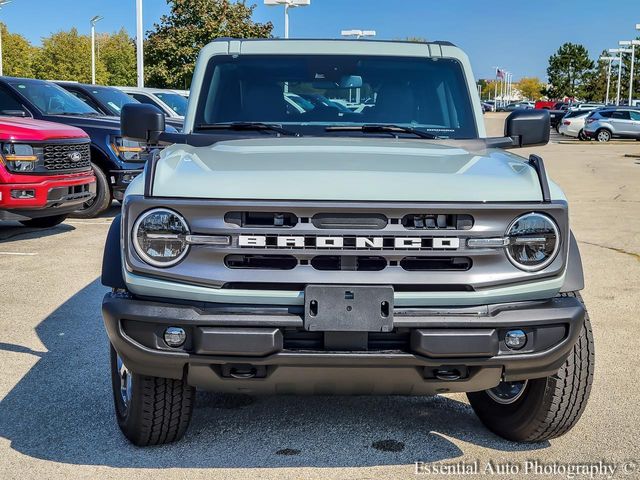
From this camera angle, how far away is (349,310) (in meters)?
3.09

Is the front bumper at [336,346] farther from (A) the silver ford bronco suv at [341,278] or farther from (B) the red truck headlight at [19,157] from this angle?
(B) the red truck headlight at [19,157]

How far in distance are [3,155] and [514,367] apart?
23.9 ft

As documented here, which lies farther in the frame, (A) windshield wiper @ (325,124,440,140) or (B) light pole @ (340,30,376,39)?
(B) light pole @ (340,30,376,39)

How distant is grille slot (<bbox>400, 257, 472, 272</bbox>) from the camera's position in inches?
127

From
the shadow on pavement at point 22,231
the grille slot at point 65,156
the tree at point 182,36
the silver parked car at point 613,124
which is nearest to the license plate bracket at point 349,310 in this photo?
the grille slot at point 65,156

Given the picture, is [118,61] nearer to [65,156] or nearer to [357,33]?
[357,33]

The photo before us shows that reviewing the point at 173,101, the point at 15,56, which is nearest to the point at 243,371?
the point at 173,101

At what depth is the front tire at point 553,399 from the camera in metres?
3.65

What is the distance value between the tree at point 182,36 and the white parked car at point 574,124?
16766 mm

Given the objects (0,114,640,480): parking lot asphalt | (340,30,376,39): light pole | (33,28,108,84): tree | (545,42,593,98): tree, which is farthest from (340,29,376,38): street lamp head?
(545,42,593,98): tree

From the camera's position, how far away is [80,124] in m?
11.9

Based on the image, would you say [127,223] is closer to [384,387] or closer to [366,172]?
[366,172]

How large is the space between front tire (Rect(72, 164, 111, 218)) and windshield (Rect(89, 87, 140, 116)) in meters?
2.20

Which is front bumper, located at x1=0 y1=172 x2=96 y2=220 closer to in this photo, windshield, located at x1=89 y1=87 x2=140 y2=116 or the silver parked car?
windshield, located at x1=89 y1=87 x2=140 y2=116
